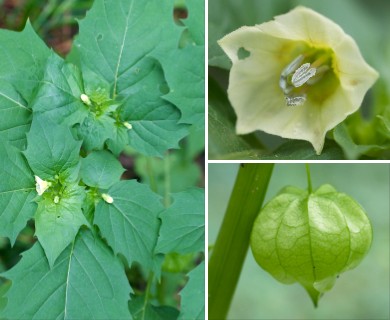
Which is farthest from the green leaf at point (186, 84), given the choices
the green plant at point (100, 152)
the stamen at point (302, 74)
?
the stamen at point (302, 74)

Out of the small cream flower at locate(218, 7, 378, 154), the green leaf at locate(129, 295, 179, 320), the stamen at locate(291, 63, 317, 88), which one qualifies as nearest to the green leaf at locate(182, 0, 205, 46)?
the small cream flower at locate(218, 7, 378, 154)

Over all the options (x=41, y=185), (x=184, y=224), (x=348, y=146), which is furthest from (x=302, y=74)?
(x=41, y=185)

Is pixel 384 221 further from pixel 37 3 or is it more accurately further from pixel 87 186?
pixel 37 3

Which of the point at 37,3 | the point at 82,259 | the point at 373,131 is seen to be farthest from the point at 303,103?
the point at 37,3

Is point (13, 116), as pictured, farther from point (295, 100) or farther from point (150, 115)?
point (295, 100)

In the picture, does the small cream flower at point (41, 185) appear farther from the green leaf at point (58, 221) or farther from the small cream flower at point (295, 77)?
the small cream flower at point (295, 77)
